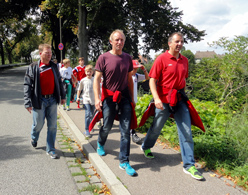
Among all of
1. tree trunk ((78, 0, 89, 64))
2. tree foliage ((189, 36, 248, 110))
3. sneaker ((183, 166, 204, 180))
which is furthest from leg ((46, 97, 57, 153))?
tree trunk ((78, 0, 89, 64))

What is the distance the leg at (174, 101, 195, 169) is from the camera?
3.42 metres

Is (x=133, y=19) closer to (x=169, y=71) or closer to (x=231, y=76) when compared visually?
(x=231, y=76)

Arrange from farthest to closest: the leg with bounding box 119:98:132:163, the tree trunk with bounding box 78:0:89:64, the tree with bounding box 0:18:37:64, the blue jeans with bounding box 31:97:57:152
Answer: the tree with bounding box 0:18:37:64 < the tree trunk with bounding box 78:0:89:64 < the blue jeans with bounding box 31:97:57:152 < the leg with bounding box 119:98:132:163

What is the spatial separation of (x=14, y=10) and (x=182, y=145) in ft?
87.1

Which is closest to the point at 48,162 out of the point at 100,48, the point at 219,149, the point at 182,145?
the point at 182,145

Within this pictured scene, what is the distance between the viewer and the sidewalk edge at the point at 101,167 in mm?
2998

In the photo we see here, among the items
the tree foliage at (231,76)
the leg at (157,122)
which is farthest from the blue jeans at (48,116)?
the tree foliage at (231,76)

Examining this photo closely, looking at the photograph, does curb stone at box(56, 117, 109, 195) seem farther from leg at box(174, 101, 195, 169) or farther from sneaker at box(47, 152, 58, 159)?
leg at box(174, 101, 195, 169)

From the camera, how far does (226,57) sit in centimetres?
707

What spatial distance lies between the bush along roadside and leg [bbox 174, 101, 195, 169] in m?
0.45

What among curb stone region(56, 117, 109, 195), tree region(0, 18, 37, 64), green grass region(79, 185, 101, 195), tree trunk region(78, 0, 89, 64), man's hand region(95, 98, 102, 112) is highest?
tree region(0, 18, 37, 64)

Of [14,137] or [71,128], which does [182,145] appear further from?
[14,137]

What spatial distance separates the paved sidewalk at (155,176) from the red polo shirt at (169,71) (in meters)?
1.20

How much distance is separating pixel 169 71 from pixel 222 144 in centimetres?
171
